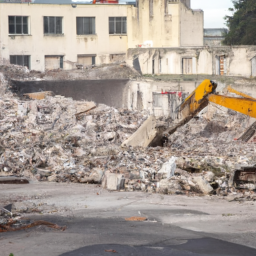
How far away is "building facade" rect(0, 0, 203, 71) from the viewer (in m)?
30.4

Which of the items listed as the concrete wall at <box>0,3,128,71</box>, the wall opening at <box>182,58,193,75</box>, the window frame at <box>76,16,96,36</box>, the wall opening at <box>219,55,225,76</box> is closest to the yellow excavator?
the wall opening at <box>219,55,225,76</box>

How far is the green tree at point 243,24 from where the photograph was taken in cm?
3525

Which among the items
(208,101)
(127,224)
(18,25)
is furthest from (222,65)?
(127,224)

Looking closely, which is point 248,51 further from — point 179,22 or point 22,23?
point 22,23

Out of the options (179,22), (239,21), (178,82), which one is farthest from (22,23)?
(239,21)

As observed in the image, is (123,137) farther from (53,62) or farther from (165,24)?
(53,62)

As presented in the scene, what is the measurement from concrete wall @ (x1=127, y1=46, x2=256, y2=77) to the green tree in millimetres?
8088

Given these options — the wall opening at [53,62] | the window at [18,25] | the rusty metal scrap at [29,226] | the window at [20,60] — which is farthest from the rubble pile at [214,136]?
the window at [18,25]

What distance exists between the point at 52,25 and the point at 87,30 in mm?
2192

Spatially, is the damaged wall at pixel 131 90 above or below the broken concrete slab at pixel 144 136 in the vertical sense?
above

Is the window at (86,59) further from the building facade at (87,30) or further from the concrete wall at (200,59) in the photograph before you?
the concrete wall at (200,59)

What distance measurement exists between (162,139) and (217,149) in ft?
6.81

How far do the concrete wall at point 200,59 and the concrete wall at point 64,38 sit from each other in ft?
7.74

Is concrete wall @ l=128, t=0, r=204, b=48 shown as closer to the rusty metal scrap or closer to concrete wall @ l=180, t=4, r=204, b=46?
concrete wall @ l=180, t=4, r=204, b=46
